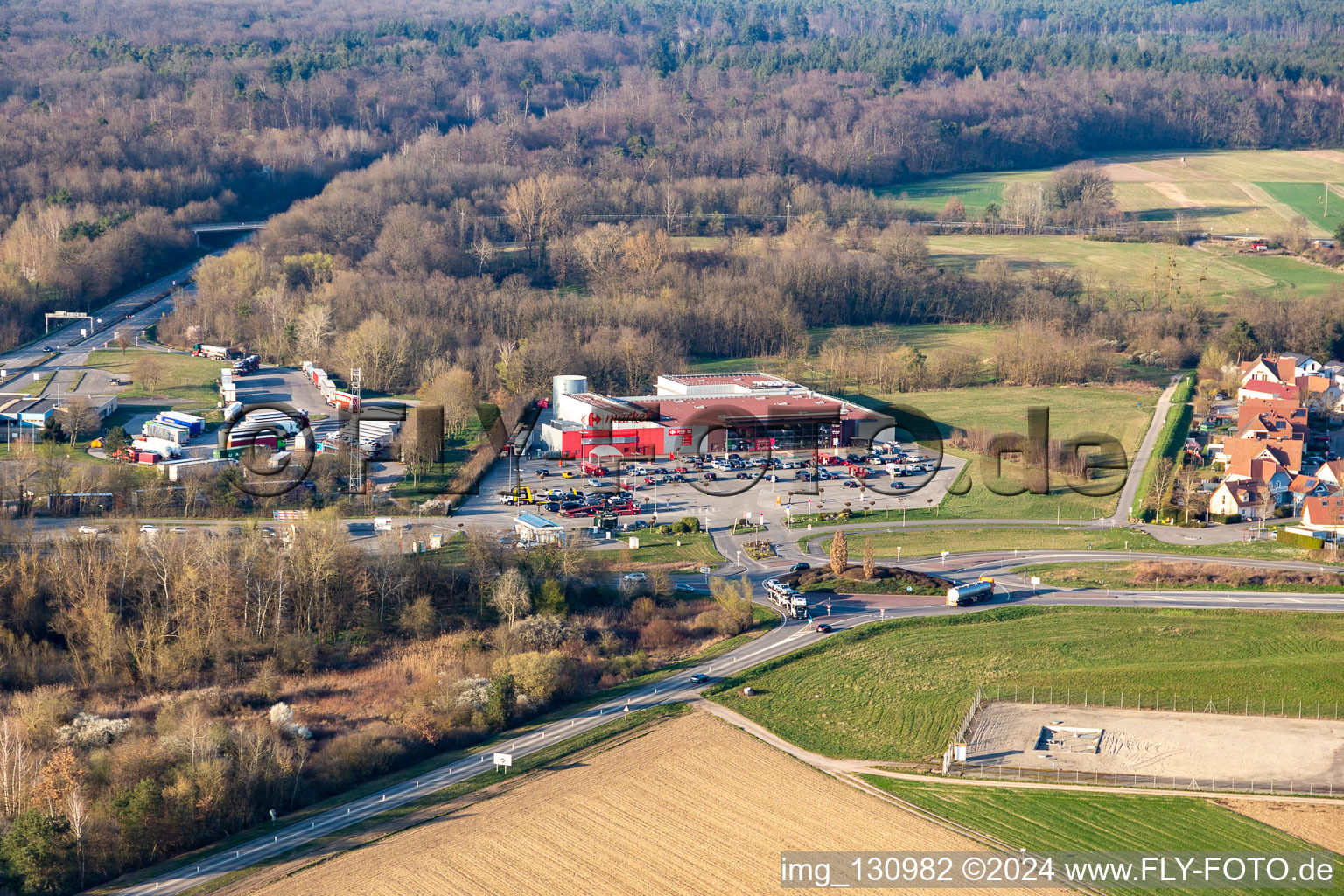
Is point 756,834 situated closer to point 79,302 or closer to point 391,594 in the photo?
point 391,594

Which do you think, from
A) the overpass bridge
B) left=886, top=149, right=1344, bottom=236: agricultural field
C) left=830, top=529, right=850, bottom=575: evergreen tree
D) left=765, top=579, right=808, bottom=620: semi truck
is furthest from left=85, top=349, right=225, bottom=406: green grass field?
left=886, top=149, right=1344, bottom=236: agricultural field

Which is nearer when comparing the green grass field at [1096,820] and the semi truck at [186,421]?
the green grass field at [1096,820]

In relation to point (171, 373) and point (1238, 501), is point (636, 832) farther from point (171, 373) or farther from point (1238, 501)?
point (171, 373)

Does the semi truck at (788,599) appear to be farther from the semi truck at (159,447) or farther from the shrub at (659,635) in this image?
the semi truck at (159,447)

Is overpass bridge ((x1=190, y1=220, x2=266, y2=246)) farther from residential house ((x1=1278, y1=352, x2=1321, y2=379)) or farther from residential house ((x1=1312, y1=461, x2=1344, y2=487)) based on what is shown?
residential house ((x1=1312, y1=461, x2=1344, y2=487))

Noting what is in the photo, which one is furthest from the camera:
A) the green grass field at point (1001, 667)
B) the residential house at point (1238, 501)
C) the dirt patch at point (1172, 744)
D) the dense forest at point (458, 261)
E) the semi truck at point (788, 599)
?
the residential house at point (1238, 501)

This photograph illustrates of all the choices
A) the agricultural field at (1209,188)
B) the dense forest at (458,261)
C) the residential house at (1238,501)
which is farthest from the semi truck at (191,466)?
the agricultural field at (1209,188)

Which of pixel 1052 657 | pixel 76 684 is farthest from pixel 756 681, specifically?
pixel 76 684
